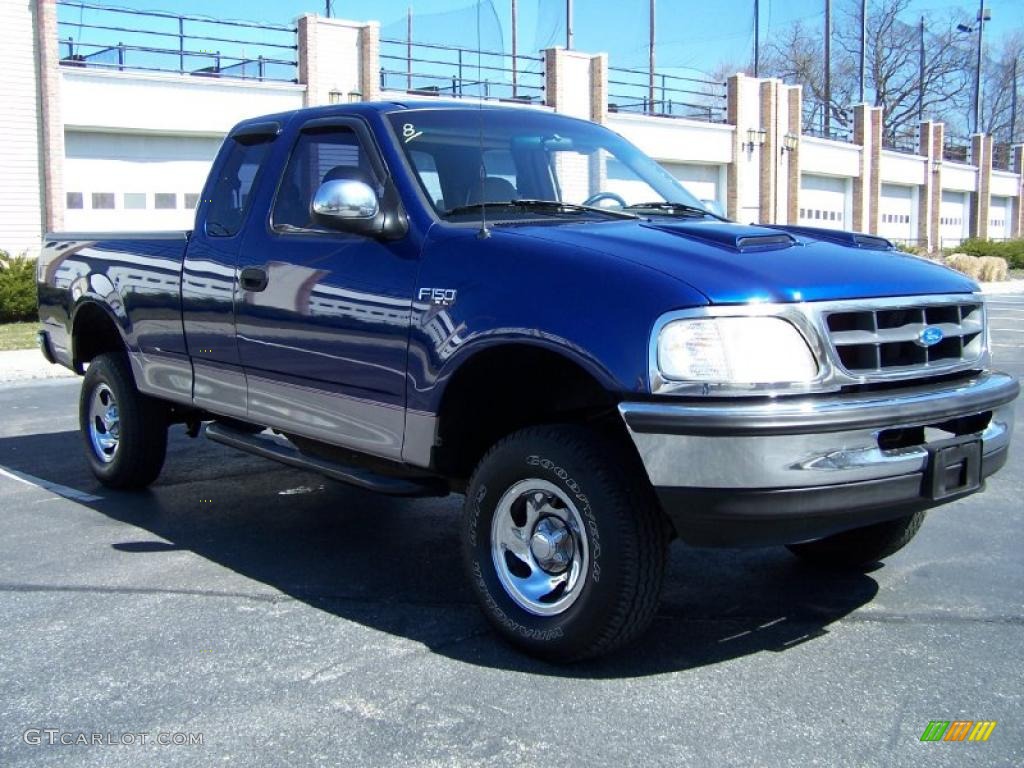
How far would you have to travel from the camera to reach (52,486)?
23.5 feet

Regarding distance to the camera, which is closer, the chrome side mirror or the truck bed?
the chrome side mirror

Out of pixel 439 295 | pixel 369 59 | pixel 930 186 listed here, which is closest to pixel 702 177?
pixel 369 59

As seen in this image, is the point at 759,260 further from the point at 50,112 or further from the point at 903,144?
the point at 903,144

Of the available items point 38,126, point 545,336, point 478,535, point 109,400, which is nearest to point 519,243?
point 545,336

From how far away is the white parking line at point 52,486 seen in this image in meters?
6.82

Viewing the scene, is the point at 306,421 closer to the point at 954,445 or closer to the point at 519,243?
the point at 519,243

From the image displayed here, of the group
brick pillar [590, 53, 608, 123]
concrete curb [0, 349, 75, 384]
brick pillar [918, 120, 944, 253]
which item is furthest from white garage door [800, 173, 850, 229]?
concrete curb [0, 349, 75, 384]

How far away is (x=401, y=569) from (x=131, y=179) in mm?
21224

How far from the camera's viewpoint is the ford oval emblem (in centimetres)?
396

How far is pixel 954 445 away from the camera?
12.9 ft

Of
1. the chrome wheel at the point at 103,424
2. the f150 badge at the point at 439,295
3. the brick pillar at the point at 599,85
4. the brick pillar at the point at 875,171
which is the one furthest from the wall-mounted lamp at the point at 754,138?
the f150 badge at the point at 439,295

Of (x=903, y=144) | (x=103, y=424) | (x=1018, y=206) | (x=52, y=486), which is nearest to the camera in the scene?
(x=103, y=424)

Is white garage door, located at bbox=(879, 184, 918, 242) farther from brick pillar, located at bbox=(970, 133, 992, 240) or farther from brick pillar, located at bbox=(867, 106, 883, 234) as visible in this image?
brick pillar, located at bbox=(970, 133, 992, 240)

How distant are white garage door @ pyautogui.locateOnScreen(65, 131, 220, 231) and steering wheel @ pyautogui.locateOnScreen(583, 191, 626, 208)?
19.7m
